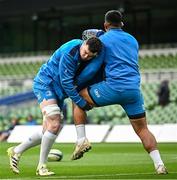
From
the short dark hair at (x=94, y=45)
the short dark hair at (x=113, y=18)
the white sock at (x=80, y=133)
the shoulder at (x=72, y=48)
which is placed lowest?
the white sock at (x=80, y=133)

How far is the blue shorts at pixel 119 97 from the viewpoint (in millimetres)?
10594

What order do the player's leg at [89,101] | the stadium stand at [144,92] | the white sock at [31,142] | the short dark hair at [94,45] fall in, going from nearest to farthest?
the short dark hair at [94,45] < the player's leg at [89,101] < the white sock at [31,142] < the stadium stand at [144,92]

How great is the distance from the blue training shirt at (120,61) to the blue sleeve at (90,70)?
0.09m

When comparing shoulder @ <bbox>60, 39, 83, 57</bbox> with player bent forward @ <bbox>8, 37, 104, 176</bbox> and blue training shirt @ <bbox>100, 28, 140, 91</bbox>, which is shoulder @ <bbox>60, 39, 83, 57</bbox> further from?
blue training shirt @ <bbox>100, 28, 140, 91</bbox>

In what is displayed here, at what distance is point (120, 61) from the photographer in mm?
10578

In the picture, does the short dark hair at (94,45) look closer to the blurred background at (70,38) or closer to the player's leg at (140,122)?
the player's leg at (140,122)

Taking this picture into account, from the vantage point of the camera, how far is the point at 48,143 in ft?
35.1

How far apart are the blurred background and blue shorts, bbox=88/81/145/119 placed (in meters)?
15.7

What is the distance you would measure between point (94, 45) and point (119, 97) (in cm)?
82

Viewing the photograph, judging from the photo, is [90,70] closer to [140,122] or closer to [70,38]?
[140,122]

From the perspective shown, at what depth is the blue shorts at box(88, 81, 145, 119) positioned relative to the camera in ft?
34.8

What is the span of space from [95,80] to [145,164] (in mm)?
2751

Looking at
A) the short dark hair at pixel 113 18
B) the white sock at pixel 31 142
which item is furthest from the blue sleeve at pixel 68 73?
the white sock at pixel 31 142

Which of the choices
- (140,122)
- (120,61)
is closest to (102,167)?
(140,122)
